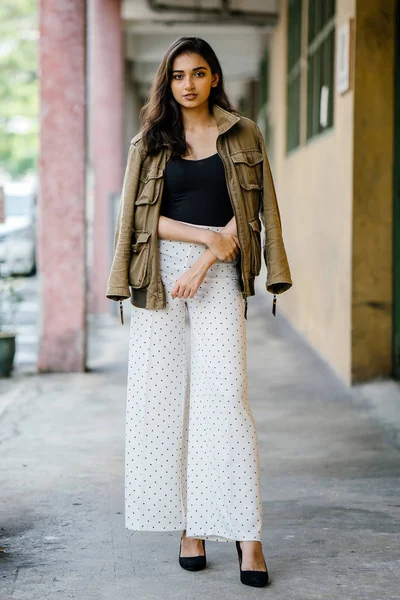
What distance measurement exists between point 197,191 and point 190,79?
38cm

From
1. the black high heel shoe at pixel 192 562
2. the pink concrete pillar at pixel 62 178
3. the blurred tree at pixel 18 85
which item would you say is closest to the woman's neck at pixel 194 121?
the black high heel shoe at pixel 192 562

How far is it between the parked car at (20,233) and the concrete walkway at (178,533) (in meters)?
12.4

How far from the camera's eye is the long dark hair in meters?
3.52

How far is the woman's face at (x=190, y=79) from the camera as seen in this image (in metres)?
3.51

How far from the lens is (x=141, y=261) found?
3.55 metres

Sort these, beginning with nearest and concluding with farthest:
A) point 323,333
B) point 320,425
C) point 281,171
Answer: point 320,425, point 323,333, point 281,171

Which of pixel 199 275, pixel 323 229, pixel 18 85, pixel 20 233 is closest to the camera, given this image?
pixel 199 275

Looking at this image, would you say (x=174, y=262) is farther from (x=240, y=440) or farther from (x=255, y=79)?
(x=255, y=79)

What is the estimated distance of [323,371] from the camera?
27.1 ft

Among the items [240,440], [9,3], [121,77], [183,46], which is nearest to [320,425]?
[240,440]

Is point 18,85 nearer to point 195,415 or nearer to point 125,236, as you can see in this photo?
point 125,236

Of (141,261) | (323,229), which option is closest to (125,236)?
(141,261)

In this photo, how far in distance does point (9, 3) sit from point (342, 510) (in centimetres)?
2452

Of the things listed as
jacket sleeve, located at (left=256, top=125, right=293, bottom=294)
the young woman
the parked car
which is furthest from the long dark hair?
the parked car
